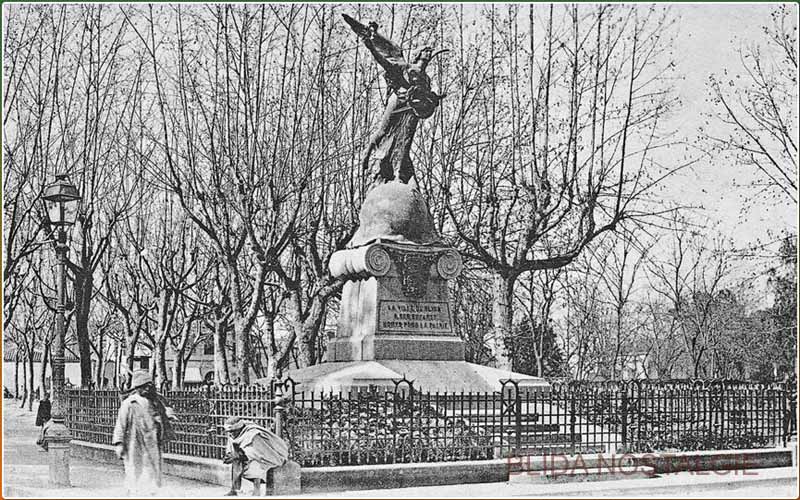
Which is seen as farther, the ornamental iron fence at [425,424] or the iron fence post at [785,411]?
the iron fence post at [785,411]

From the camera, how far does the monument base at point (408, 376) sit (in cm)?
1498

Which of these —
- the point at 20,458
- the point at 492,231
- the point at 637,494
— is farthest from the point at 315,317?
the point at 637,494

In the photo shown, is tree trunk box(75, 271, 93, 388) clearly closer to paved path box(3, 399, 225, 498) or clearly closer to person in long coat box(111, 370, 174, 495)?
paved path box(3, 399, 225, 498)

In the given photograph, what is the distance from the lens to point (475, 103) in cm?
2594

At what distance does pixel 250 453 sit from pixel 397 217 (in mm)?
6237

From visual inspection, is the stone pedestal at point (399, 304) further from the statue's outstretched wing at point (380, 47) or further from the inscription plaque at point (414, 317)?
the statue's outstretched wing at point (380, 47)

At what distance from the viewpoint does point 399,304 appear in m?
16.4

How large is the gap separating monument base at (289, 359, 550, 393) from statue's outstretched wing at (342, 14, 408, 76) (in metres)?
5.04

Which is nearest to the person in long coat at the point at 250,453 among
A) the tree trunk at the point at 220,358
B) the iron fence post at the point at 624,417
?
the iron fence post at the point at 624,417

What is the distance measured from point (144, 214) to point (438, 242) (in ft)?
62.8

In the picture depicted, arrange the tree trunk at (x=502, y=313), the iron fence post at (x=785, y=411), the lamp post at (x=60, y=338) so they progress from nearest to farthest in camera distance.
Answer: the lamp post at (x=60, y=338), the iron fence post at (x=785, y=411), the tree trunk at (x=502, y=313)

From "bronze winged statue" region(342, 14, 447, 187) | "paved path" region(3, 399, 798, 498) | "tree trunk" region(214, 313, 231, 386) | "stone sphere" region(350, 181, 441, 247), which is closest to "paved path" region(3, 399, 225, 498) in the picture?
"paved path" region(3, 399, 798, 498)

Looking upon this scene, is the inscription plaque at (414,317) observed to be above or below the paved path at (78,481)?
above

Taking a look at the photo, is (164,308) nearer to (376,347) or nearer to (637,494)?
(376,347)
